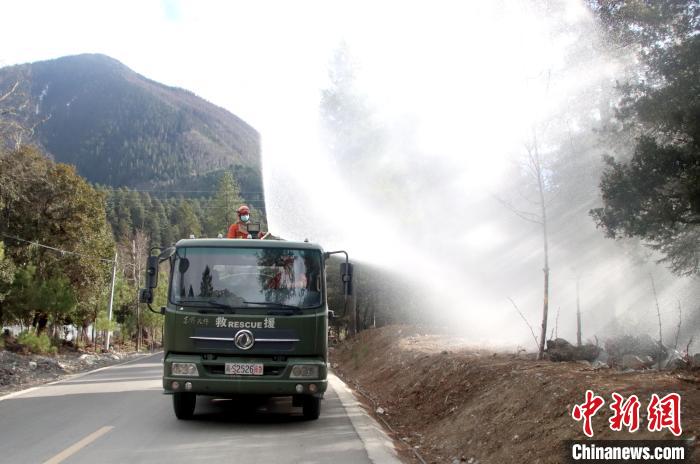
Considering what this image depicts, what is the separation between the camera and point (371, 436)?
8.51 meters

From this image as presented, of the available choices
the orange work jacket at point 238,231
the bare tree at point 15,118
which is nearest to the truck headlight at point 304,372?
the orange work jacket at point 238,231

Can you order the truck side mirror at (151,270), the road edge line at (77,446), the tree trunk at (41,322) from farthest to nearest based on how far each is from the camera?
1. the tree trunk at (41,322)
2. the truck side mirror at (151,270)
3. the road edge line at (77,446)

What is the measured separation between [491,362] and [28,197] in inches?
1227

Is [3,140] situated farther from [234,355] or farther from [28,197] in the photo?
[28,197]

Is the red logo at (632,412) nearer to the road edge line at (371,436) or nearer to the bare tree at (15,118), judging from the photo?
the road edge line at (371,436)

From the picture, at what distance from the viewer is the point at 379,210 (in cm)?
2483

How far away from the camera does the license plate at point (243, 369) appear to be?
8.45m

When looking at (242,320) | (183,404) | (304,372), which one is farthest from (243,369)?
(183,404)

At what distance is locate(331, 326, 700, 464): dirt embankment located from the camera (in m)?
6.41

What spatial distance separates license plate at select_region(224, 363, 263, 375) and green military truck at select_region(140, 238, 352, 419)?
0.01 meters

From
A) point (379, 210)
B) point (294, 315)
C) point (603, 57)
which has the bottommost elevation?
point (294, 315)

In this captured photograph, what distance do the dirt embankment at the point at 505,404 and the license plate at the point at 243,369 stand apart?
2215 millimetres

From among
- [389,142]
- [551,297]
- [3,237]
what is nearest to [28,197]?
[3,237]

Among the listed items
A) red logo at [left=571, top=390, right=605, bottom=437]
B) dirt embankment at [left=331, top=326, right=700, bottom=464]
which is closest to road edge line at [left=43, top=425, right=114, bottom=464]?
dirt embankment at [left=331, top=326, right=700, bottom=464]
